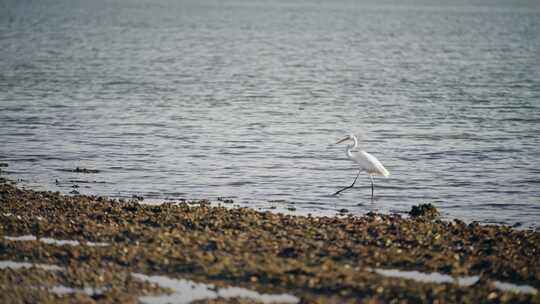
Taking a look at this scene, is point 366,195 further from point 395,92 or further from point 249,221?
point 395,92

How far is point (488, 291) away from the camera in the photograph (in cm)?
1359

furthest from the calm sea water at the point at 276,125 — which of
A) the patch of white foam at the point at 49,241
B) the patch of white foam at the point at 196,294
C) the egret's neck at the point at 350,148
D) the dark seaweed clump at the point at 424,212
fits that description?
the patch of white foam at the point at 196,294

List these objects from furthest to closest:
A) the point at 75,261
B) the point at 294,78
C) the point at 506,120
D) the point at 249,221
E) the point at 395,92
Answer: the point at 294,78 → the point at 395,92 → the point at 506,120 → the point at 249,221 → the point at 75,261

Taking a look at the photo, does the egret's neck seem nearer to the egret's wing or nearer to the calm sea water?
the egret's wing

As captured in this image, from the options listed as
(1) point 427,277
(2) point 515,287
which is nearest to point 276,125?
(1) point 427,277

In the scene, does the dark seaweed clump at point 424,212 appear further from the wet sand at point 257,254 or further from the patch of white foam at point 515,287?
the patch of white foam at point 515,287

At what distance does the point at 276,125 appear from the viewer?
36.7m

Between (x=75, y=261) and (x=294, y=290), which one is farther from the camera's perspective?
(x=75, y=261)

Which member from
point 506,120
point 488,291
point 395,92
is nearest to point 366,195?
point 488,291

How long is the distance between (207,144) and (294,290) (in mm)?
17821

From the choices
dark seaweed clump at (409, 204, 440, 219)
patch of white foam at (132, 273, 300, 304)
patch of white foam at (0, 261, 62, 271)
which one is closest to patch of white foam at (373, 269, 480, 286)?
patch of white foam at (132, 273, 300, 304)

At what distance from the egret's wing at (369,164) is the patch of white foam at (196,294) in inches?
387

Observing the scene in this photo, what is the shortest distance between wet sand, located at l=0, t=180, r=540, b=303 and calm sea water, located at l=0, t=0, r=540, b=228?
127 inches

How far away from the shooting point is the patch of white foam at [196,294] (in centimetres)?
1334
